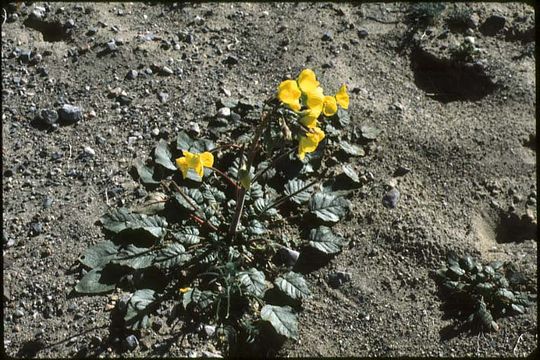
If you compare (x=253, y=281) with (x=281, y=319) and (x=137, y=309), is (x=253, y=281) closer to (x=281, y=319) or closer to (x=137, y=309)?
(x=281, y=319)

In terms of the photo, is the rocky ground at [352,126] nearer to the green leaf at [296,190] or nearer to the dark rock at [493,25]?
the dark rock at [493,25]

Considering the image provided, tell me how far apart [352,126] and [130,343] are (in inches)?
90.2

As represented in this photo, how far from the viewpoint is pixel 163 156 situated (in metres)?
4.31

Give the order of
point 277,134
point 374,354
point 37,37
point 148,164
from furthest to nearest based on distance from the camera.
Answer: point 37,37
point 148,164
point 374,354
point 277,134

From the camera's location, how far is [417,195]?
4453 mm

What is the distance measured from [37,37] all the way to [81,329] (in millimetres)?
2620

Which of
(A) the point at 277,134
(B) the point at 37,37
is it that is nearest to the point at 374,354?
(A) the point at 277,134

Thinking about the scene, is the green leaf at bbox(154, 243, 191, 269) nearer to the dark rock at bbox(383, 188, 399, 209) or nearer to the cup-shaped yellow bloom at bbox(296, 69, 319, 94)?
the cup-shaped yellow bloom at bbox(296, 69, 319, 94)

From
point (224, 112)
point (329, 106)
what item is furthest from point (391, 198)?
point (224, 112)

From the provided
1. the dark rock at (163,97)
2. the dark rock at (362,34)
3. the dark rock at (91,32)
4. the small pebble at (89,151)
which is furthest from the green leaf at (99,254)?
the dark rock at (362,34)

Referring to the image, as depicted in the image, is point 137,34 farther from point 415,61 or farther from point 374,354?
point 374,354

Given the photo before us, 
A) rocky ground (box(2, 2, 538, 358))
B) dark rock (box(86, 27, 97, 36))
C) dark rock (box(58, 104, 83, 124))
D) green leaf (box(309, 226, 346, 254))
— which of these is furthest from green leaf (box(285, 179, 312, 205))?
dark rock (box(86, 27, 97, 36))

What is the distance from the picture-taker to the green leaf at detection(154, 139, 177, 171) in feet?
14.0

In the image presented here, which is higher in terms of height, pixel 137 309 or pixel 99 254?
pixel 99 254
